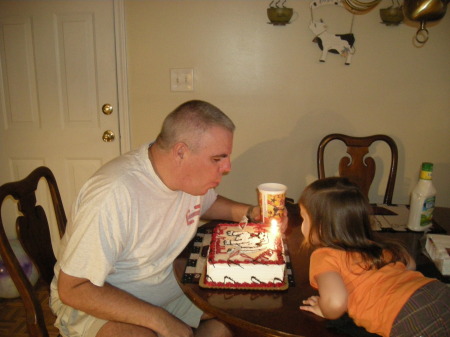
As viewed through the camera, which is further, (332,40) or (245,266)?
(332,40)

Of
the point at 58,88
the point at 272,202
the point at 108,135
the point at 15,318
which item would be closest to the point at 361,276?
the point at 272,202

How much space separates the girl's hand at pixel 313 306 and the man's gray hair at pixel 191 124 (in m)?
0.62

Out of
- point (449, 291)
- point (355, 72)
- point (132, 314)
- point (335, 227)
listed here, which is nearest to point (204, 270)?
point (132, 314)

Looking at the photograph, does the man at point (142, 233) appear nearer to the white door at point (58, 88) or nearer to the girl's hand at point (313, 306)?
the girl's hand at point (313, 306)

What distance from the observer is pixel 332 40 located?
95.4 inches

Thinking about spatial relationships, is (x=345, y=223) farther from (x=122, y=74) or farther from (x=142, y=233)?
(x=122, y=74)

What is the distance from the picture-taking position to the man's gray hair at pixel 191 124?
1.29 metres

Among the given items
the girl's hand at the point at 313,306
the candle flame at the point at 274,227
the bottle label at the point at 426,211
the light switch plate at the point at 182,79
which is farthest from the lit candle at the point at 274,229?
the light switch plate at the point at 182,79

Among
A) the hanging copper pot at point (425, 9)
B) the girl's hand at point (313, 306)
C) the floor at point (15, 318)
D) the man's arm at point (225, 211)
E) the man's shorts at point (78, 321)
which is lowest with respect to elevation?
the floor at point (15, 318)

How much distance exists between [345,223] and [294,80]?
159 cm

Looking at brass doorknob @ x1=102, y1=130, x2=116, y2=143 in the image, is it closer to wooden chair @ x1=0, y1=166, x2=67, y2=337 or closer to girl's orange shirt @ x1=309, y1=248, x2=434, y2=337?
wooden chair @ x1=0, y1=166, x2=67, y2=337

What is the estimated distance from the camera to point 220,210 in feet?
5.64

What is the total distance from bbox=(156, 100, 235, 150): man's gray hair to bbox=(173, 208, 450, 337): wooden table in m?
0.43

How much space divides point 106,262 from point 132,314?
0.18 m
